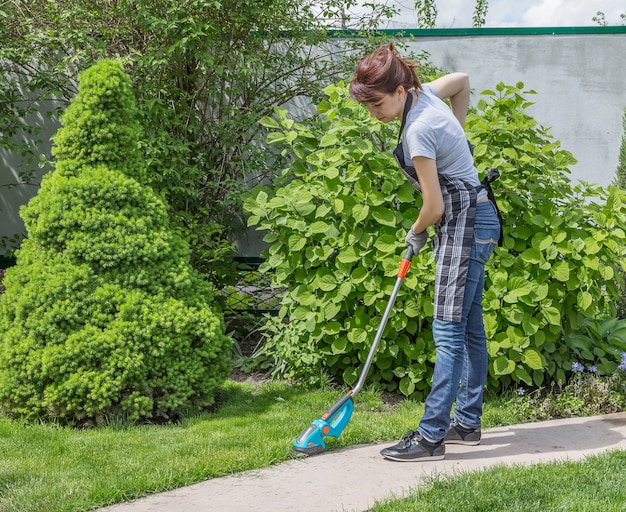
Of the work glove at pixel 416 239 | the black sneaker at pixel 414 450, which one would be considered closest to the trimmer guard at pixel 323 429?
the black sneaker at pixel 414 450

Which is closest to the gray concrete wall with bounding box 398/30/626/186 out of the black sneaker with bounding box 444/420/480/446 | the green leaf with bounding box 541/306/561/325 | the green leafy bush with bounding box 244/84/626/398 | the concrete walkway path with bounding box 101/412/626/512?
the green leafy bush with bounding box 244/84/626/398

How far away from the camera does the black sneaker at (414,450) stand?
3445mm

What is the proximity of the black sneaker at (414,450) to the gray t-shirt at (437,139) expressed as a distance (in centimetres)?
120

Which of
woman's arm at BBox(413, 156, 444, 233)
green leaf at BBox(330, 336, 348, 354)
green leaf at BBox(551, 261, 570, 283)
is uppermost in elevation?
woman's arm at BBox(413, 156, 444, 233)

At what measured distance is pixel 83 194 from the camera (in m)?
4.12

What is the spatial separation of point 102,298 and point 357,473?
172cm

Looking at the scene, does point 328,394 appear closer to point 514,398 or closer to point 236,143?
point 514,398

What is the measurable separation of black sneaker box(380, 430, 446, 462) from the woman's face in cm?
150

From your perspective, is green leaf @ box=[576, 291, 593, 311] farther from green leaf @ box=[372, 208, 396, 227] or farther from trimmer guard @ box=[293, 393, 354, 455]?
trimmer guard @ box=[293, 393, 354, 455]

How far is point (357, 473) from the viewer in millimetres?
3287

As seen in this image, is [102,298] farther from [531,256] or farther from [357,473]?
[531,256]

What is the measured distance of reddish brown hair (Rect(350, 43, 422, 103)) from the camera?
330 centimetres

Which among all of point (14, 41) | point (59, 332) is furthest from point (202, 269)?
point (14, 41)

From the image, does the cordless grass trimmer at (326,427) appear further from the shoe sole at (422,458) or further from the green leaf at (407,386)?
the green leaf at (407,386)
